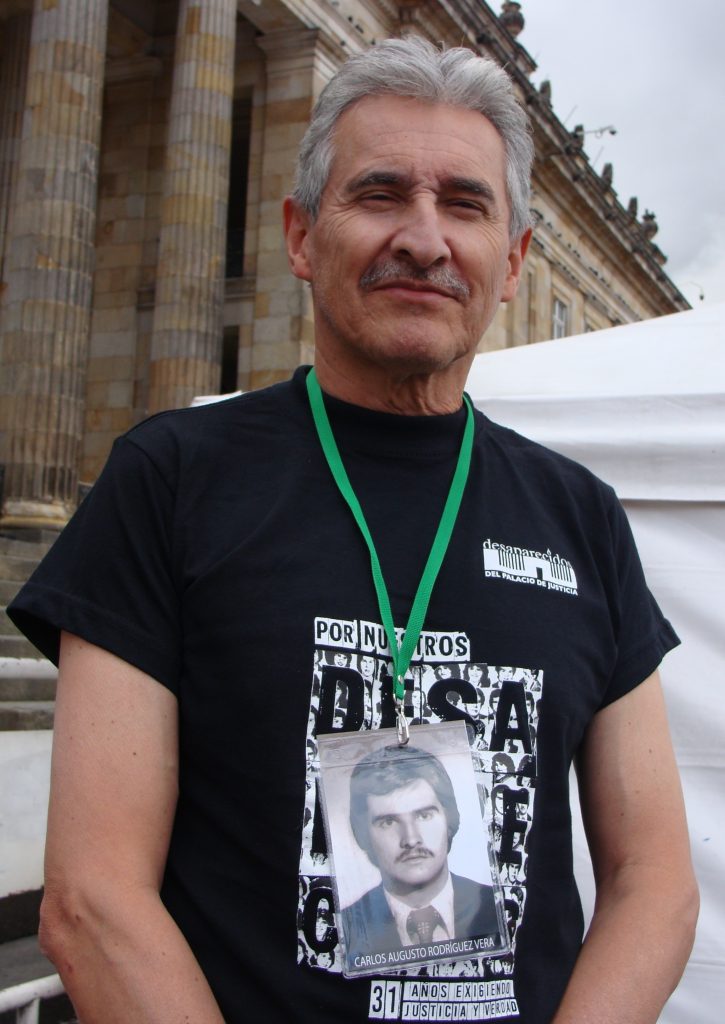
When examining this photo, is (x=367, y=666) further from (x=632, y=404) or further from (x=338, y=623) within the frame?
(x=632, y=404)

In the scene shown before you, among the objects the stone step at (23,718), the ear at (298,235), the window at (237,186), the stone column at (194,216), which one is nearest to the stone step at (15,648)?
the stone step at (23,718)

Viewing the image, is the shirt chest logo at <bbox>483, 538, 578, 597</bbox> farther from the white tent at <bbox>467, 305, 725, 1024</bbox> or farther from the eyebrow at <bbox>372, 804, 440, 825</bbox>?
the white tent at <bbox>467, 305, 725, 1024</bbox>

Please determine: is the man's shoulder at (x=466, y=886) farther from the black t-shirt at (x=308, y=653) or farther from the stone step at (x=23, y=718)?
the stone step at (x=23, y=718)

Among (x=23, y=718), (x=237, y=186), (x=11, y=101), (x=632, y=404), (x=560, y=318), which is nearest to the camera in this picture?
(x=632, y=404)

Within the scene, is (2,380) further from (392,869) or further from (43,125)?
(392,869)

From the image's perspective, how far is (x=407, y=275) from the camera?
1705 mm

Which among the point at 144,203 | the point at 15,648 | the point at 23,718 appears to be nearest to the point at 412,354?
the point at 23,718

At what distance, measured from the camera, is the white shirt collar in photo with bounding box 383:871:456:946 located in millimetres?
1394

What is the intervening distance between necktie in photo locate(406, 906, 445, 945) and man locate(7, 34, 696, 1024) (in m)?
0.06

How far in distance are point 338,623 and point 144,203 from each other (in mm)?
19980

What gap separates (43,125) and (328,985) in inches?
562

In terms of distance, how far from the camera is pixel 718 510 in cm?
308

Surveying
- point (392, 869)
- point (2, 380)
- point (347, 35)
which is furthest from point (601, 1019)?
point (347, 35)

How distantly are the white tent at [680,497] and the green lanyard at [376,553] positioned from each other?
1440 mm
